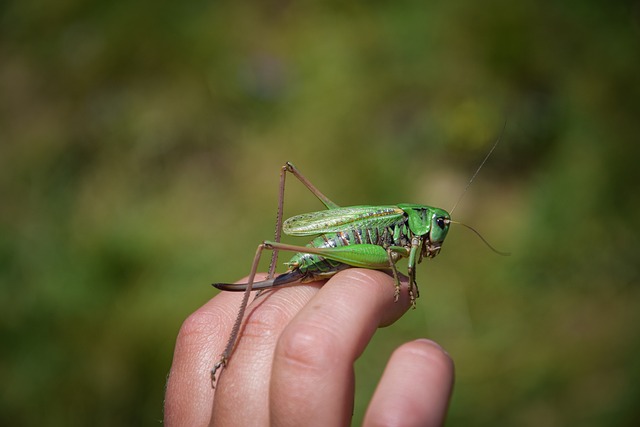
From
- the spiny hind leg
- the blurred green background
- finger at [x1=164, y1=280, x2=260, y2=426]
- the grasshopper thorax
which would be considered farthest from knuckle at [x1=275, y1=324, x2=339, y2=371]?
the blurred green background

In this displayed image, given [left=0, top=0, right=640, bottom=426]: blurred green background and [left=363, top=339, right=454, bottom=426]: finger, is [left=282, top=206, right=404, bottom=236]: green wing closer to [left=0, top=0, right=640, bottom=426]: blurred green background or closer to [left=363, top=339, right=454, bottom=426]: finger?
[left=363, top=339, right=454, bottom=426]: finger

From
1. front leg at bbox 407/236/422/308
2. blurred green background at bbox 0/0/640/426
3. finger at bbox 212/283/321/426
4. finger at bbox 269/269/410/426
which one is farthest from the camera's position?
blurred green background at bbox 0/0/640/426

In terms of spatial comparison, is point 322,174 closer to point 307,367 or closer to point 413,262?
point 413,262

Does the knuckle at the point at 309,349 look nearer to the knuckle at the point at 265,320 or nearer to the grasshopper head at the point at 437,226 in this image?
the knuckle at the point at 265,320

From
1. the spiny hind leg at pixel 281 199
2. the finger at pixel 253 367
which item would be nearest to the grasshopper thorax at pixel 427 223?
the spiny hind leg at pixel 281 199

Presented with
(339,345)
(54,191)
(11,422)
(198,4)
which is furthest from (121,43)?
(339,345)

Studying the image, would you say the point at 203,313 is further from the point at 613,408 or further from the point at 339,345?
the point at 613,408
